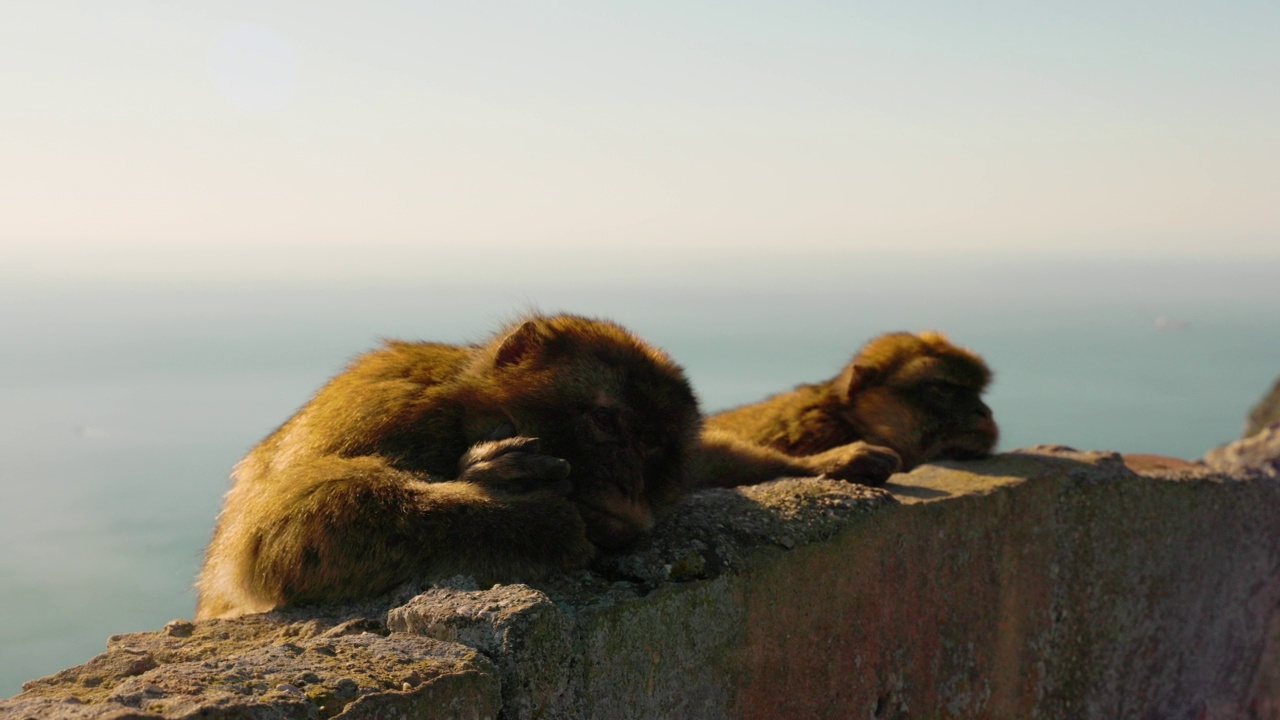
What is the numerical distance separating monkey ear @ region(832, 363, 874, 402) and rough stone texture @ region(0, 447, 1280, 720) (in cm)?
74

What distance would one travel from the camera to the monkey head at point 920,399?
13.2ft

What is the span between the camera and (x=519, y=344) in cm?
262

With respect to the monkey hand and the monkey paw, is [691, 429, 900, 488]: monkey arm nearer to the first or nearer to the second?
the monkey hand

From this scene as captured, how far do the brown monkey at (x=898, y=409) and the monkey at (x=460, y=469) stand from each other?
5.16ft

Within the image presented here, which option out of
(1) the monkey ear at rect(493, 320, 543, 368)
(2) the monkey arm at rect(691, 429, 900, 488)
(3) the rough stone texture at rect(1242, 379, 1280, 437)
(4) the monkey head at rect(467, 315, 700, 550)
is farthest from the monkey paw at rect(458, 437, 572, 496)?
(3) the rough stone texture at rect(1242, 379, 1280, 437)

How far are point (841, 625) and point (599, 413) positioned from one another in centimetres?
81

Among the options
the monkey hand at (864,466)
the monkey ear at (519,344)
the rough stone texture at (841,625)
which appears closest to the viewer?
the rough stone texture at (841,625)

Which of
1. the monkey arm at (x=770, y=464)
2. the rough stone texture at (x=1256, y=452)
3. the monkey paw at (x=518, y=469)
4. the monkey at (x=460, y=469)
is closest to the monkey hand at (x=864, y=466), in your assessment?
the monkey arm at (x=770, y=464)

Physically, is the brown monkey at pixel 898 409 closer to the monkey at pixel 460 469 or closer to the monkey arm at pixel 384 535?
the monkey at pixel 460 469

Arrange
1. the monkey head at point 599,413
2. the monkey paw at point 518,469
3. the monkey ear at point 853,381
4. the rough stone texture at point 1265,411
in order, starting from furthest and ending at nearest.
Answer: the rough stone texture at point 1265,411, the monkey ear at point 853,381, the monkey head at point 599,413, the monkey paw at point 518,469

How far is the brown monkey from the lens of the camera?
13.4 ft

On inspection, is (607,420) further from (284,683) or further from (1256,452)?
(1256,452)

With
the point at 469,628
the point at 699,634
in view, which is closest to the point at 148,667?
the point at 469,628

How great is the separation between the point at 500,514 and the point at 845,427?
2.43m
